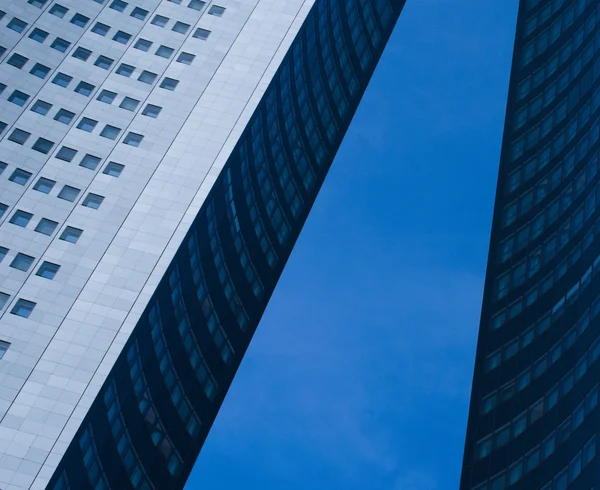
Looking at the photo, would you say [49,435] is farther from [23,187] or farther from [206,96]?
[206,96]

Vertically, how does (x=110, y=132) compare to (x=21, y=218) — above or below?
above

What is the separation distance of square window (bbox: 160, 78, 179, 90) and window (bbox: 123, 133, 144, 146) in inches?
209

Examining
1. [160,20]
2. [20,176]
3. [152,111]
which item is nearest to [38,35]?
[160,20]

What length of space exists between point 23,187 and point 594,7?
43.4m

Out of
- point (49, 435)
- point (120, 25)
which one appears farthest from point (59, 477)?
point (120, 25)

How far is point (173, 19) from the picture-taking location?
249ft

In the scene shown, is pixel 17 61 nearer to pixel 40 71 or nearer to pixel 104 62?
pixel 40 71

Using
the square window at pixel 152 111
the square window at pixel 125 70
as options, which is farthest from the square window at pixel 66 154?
the square window at pixel 125 70

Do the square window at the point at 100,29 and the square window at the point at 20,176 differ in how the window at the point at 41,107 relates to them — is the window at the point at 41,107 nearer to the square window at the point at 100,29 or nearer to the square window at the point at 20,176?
the square window at the point at 20,176

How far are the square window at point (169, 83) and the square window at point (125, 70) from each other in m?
2.47

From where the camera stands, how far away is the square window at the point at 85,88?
69438mm

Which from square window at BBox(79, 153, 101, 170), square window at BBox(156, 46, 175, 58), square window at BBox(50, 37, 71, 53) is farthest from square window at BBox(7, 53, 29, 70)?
square window at BBox(156, 46, 175, 58)

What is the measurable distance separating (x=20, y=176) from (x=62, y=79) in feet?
31.6

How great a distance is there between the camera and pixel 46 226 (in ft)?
200
